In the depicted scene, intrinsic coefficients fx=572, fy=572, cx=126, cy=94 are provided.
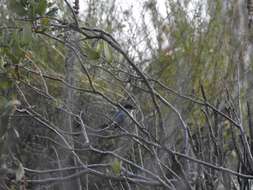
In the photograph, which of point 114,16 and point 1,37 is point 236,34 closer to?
point 114,16

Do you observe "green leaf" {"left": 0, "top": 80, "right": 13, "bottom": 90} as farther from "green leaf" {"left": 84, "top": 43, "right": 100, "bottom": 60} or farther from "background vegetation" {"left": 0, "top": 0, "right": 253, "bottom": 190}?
"green leaf" {"left": 84, "top": 43, "right": 100, "bottom": 60}

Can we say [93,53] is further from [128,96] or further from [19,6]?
[128,96]

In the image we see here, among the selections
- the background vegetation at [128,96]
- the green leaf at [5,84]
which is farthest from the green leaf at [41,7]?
the green leaf at [5,84]

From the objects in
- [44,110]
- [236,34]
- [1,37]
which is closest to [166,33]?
[236,34]

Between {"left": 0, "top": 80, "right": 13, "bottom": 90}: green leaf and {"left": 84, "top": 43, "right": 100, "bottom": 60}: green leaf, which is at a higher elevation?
{"left": 84, "top": 43, "right": 100, "bottom": 60}: green leaf

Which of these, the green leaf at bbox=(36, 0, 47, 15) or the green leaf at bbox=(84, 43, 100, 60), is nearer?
the green leaf at bbox=(36, 0, 47, 15)

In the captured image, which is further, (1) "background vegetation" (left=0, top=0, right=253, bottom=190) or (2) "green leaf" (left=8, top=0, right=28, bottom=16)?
(1) "background vegetation" (left=0, top=0, right=253, bottom=190)

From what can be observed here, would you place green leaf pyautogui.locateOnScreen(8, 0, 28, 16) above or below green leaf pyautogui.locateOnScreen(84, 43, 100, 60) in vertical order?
above

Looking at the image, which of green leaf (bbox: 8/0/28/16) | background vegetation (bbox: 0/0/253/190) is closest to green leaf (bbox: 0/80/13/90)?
background vegetation (bbox: 0/0/253/190)

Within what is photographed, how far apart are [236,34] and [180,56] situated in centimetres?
52

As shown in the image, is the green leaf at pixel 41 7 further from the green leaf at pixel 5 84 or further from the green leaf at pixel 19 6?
the green leaf at pixel 5 84

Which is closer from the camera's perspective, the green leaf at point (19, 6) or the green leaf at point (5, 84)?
the green leaf at point (19, 6)

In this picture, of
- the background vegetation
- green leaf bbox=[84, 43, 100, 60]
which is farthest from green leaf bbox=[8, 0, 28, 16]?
green leaf bbox=[84, 43, 100, 60]

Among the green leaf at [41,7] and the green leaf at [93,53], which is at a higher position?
the green leaf at [41,7]
